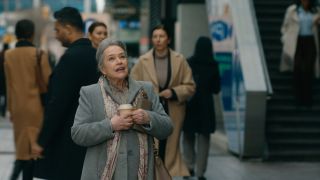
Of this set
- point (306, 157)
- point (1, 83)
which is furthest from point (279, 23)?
point (1, 83)

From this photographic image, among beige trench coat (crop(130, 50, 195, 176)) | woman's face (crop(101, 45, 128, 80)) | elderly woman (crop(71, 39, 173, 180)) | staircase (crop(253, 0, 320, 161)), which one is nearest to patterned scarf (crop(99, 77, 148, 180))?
elderly woman (crop(71, 39, 173, 180))

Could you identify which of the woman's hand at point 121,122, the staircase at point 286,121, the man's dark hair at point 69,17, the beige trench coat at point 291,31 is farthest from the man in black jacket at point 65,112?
the beige trench coat at point 291,31

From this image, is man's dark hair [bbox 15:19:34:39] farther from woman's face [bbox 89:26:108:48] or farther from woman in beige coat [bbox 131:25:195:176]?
woman in beige coat [bbox 131:25:195:176]

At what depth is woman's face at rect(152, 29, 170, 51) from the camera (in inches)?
317

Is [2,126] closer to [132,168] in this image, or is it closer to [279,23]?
[279,23]

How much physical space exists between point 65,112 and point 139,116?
113 cm

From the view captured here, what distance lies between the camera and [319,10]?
40.9 ft

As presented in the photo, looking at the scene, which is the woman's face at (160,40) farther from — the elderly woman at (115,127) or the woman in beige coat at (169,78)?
the elderly woman at (115,127)

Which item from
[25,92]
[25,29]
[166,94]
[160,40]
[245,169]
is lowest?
[245,169]

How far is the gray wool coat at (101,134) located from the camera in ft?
14.0

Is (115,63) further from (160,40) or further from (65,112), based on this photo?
(160,40)

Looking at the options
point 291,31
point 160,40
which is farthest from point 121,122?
point 291,31

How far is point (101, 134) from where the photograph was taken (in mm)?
4246

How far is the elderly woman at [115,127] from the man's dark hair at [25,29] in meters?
3.16
